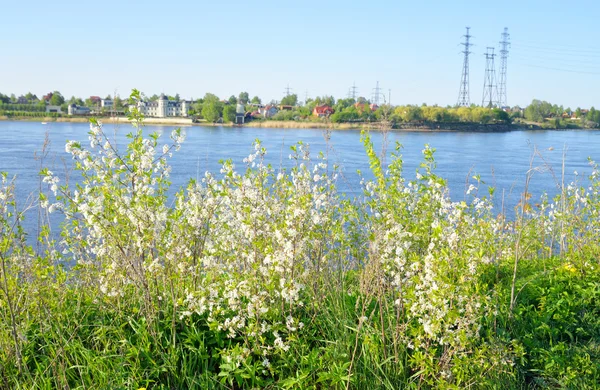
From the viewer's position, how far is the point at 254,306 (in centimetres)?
356

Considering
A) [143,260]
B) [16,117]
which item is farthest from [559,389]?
[16,117]

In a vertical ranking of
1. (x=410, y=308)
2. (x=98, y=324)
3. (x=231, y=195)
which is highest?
(x=231, y=195)

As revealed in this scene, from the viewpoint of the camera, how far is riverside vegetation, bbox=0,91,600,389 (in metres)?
3.42

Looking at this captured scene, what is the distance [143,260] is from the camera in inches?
158

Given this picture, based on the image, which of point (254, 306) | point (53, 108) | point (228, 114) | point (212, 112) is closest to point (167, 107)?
point (53, 108)

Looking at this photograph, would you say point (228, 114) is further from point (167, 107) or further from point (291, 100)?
point (291, 100)

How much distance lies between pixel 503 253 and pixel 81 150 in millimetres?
4942

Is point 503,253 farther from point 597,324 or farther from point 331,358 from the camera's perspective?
point 331,358

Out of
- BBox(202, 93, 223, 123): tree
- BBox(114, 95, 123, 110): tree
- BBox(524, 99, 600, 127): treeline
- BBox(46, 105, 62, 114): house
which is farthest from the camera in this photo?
BBox(46, 105, 62, 114): house

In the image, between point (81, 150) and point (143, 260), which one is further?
point (143, 260)

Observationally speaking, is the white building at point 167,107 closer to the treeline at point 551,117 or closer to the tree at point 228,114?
the tree at point 228,114

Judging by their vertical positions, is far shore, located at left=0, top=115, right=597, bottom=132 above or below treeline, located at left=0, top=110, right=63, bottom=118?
below

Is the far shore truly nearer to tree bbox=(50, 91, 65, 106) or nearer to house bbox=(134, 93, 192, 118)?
house bbox=(134, 93, 192, 118)

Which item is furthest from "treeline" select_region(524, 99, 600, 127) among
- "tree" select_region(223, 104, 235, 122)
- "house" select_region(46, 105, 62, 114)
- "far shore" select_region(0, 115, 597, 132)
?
"house" select_region(46, 105, 62, 114)
